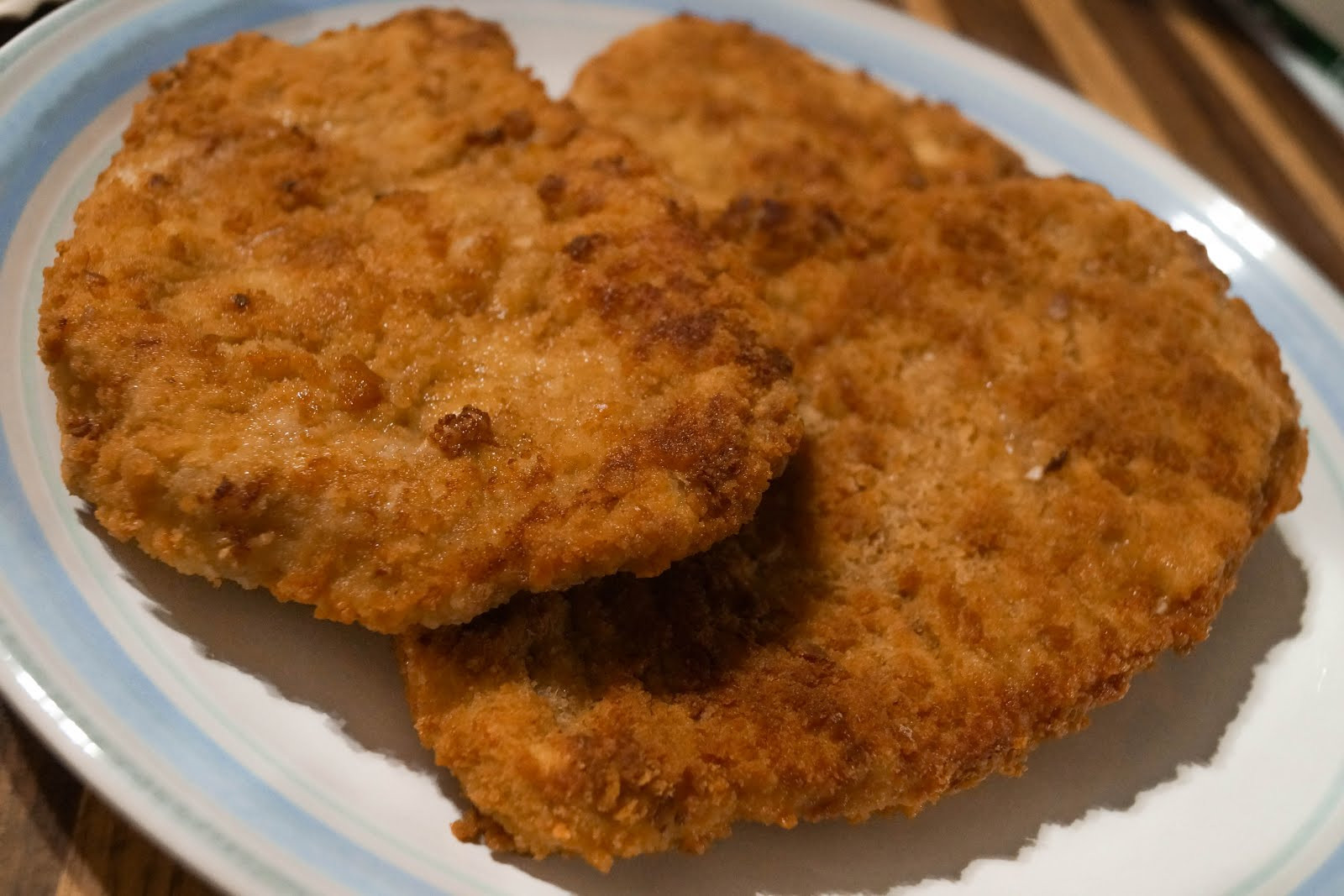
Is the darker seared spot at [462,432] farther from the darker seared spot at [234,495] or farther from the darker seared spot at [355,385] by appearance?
the darker seared spot at [234,495]

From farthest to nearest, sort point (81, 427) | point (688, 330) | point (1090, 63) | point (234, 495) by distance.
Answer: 1. point (1090, 63)
2. point (688, 330)
3. point (81, 427)
4. point (234, 495)

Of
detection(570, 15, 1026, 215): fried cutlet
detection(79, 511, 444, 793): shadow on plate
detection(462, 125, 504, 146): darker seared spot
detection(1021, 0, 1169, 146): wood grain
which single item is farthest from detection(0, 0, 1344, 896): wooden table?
detection(79, 511, 444, 793): shadow on plate

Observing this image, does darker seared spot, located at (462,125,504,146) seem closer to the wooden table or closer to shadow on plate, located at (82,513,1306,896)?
shadow on plate, located at (82,513,1306,896)

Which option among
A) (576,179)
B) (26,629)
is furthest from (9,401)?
(576,179)

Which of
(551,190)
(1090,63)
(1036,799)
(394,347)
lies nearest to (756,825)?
(1036,799)

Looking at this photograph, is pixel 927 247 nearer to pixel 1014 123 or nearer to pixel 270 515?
pixel 1014 123

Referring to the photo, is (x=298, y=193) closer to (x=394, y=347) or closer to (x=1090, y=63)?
(x=394, y=347)
